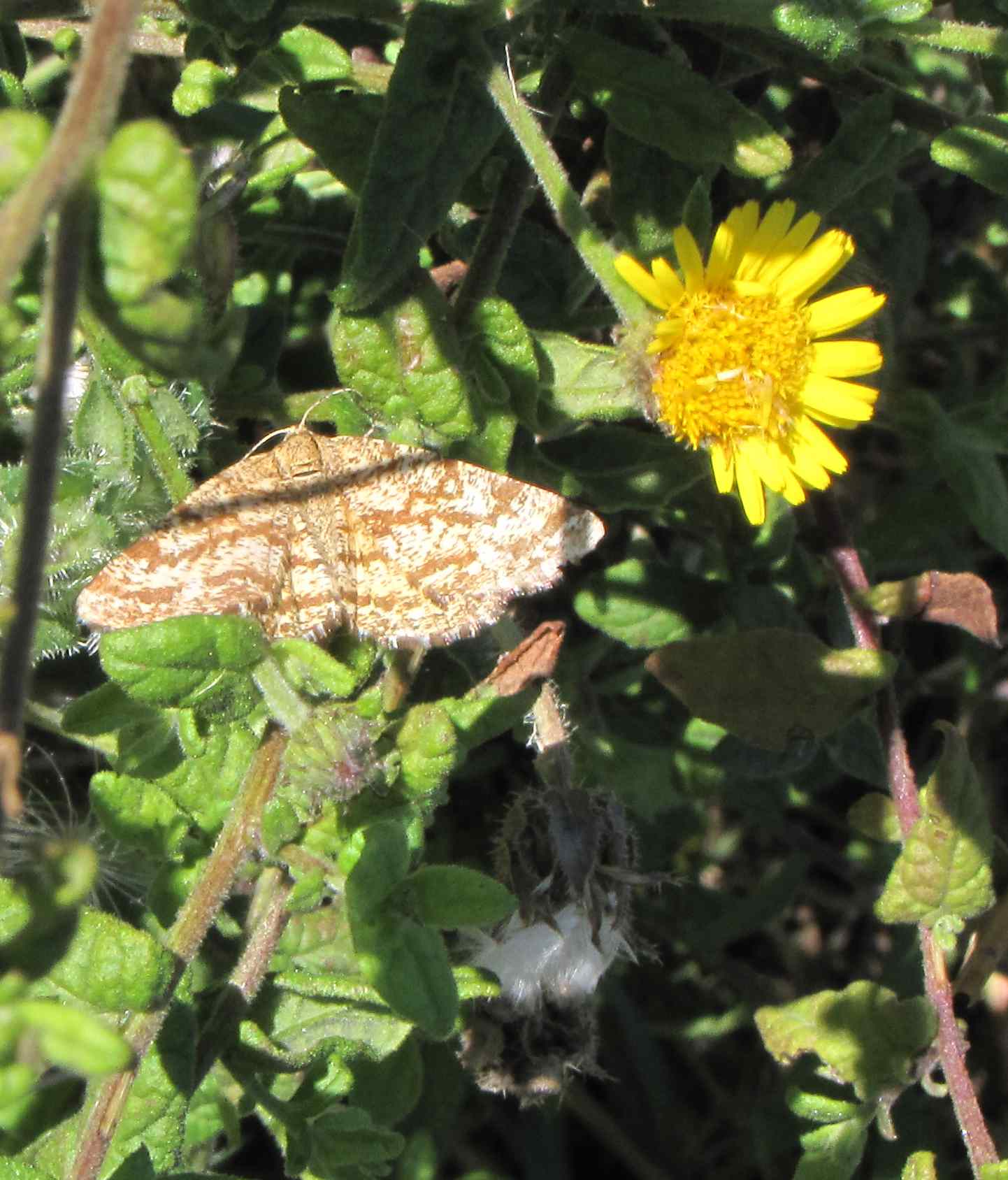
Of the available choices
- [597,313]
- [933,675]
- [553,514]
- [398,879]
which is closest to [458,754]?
[398,879]

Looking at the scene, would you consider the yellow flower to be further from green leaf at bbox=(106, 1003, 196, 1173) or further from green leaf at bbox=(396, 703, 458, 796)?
green leaf at bbox=(106, 1003, 196, 1173)

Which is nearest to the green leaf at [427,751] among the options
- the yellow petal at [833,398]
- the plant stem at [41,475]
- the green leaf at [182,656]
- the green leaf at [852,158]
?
the green leaf at [182,656]

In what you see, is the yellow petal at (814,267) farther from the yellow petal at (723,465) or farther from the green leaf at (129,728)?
the green leaf at (129,728)

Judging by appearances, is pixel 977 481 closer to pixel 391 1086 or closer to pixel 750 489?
pixel 750 489

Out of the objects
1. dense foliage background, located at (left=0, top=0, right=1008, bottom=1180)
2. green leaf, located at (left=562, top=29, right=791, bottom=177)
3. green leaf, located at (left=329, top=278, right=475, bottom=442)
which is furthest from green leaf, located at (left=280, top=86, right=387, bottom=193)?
green leaf, located at (left=562, top=29, right=791, bottom=177)

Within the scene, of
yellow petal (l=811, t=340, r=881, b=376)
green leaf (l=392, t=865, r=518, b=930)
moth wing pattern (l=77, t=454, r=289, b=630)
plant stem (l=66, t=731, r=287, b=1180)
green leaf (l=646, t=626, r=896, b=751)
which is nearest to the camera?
plant stem (l=66, t=731, r=287, b=1180)

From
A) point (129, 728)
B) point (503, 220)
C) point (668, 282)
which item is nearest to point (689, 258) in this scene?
point (668, 282)

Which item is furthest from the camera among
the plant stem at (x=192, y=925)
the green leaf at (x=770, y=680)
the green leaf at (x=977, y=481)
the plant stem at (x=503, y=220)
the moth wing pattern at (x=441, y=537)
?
the green leaf at (x=977, y=481)
